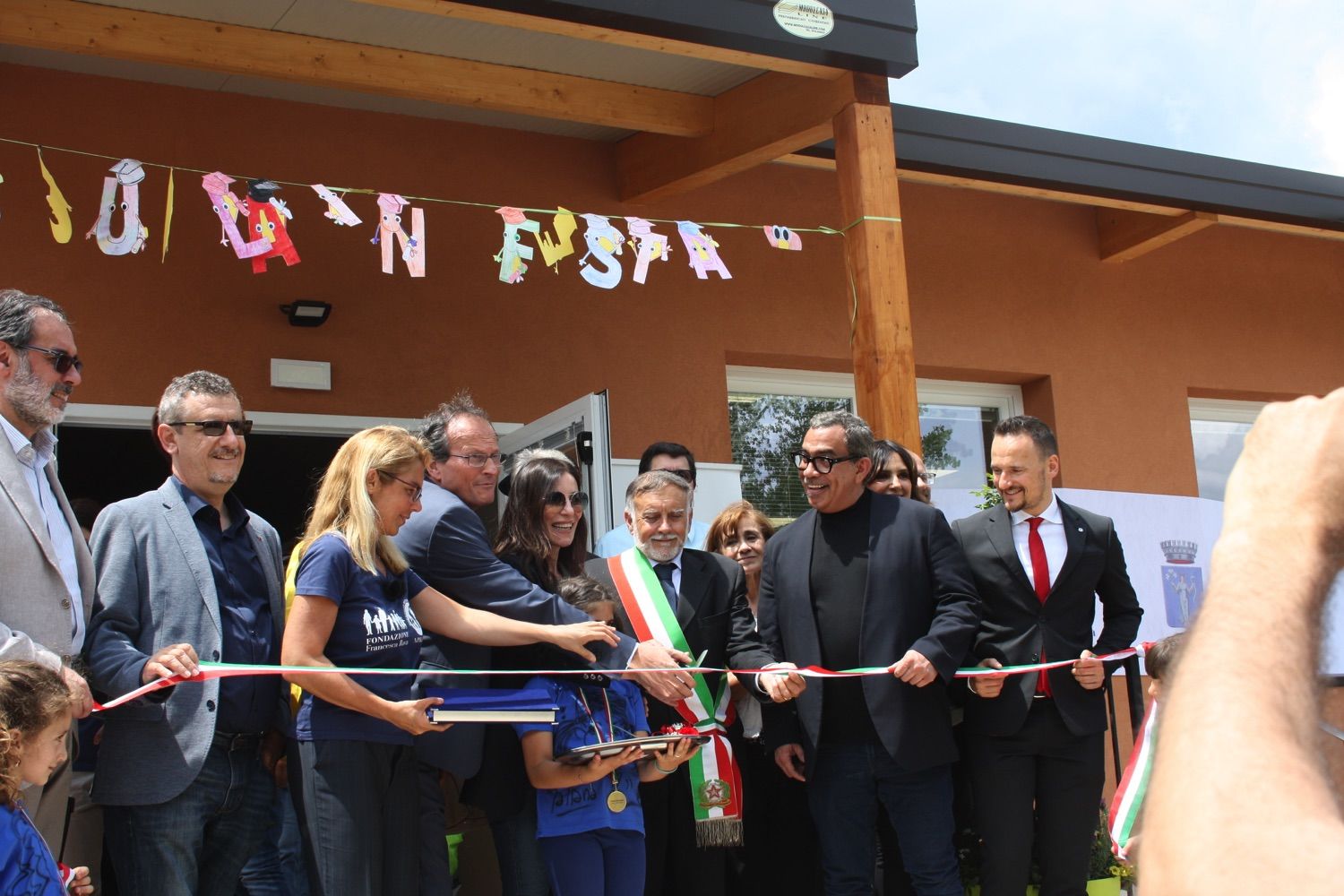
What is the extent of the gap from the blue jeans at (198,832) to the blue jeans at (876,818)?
6.37 ft

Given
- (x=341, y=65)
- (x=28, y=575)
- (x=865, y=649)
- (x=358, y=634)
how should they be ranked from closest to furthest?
(x=28, y=575)
(x=358, y=634)
(x=865, y=649)
(x=341, y=65)

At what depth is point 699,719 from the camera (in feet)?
16.1

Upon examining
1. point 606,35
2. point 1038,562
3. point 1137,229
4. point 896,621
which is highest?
point 1137,229

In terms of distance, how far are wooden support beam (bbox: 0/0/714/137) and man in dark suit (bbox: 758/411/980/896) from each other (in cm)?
323

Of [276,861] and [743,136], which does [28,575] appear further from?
[743,136]

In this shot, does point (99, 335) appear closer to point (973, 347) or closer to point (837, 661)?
point (837, 661)

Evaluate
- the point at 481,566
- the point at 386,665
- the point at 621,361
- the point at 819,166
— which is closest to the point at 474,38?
the point at 621,361

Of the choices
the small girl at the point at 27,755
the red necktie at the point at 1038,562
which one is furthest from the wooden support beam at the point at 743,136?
the small girl at the point at 27,755

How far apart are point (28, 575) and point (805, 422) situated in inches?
255

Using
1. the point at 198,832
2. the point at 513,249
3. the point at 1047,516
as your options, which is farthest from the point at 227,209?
the point at 1047,516

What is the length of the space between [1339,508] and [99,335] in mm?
7113

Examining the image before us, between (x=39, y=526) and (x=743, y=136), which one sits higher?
(x=743, y=136)

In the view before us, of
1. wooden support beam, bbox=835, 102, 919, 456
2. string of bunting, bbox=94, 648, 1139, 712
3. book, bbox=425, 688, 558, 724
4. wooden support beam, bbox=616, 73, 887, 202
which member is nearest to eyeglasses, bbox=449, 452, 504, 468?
string of bunting, bbox=94, 648, 1139, 712

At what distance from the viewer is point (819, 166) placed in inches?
360
